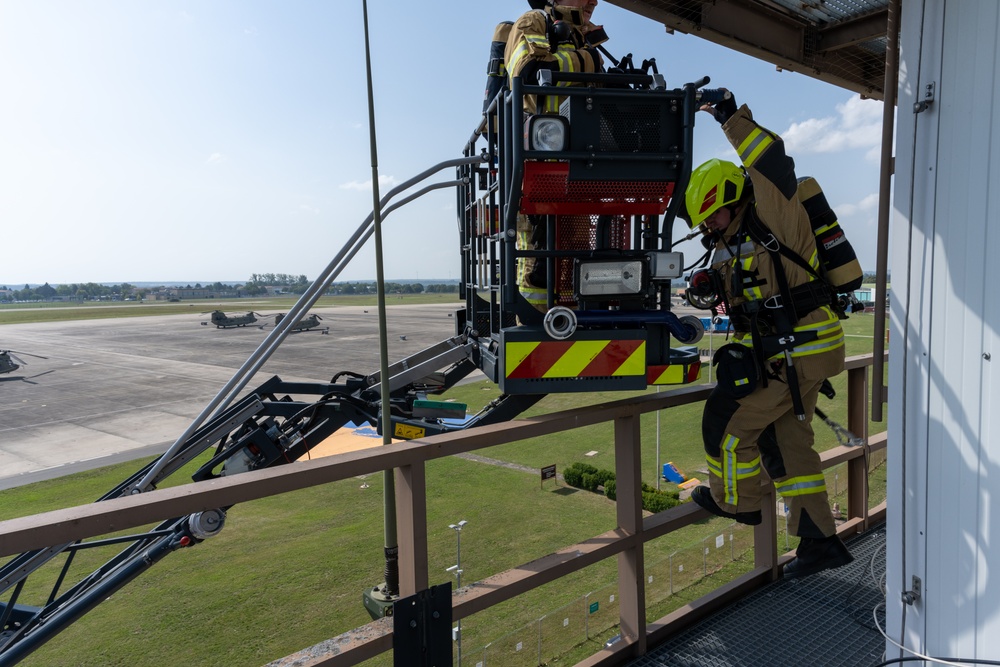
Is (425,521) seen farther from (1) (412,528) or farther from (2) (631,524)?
(2) (631,524)

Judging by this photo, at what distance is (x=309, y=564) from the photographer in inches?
703

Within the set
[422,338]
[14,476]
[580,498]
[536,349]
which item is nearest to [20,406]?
[14,476]

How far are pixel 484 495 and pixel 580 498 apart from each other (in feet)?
11.4

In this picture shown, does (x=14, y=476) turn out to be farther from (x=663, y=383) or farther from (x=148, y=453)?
(x=663, y=383)

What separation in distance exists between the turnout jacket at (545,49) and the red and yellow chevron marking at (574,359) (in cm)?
109

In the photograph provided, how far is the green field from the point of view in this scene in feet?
48.3

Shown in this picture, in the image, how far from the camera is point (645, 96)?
268 cm

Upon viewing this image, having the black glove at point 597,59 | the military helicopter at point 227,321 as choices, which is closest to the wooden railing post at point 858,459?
the black glove at point 597,59

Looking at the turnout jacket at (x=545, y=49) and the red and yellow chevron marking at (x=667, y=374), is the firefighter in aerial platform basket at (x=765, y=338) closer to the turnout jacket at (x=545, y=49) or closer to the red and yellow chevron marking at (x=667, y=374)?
the red and yellow chevron marking at (x=667, y=374)

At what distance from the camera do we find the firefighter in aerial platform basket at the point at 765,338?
2785mm

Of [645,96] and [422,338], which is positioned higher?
[645,96]

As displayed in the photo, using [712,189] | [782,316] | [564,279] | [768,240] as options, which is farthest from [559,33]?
[782,316]

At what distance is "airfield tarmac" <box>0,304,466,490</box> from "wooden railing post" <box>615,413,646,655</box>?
2.77m

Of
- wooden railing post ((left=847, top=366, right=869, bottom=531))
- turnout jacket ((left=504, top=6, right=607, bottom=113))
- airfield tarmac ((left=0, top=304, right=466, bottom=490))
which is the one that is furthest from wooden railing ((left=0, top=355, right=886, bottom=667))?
airfield tarmac ((left=0, top=304, right=466, bottom=490))
